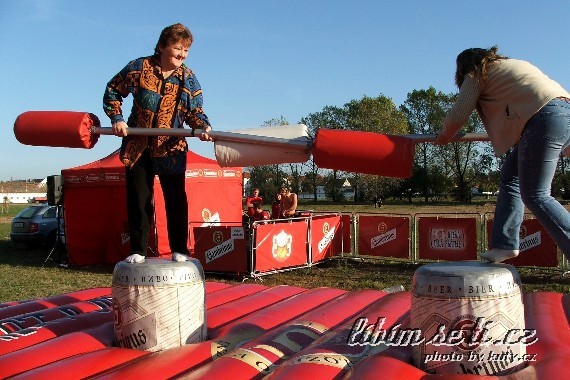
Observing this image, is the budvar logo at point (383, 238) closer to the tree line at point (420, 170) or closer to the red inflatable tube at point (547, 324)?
the red inflatable tube at point (547, 324)

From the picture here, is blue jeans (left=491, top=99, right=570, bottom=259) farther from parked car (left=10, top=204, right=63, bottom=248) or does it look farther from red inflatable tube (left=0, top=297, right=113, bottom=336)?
parked car (left=10, top=204, right=63, bottom=248)

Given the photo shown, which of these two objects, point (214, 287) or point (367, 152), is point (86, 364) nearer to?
point (367, 152)

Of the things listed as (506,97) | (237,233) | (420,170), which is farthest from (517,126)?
(420,170)

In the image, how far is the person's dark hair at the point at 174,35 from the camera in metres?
3.34

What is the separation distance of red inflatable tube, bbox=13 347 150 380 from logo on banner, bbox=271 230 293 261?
705 centimetres

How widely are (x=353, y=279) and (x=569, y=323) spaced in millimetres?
6098

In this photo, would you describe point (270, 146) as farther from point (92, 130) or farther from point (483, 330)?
point (483, 330)

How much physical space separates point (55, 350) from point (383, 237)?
8609 mm

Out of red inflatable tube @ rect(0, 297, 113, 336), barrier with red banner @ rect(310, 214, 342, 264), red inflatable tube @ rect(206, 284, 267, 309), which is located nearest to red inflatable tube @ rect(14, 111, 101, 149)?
red inflatable tube @ rect(0, 297, 113, 336)

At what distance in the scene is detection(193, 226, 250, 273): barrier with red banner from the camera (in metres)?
9.32

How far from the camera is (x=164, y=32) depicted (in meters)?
3.38

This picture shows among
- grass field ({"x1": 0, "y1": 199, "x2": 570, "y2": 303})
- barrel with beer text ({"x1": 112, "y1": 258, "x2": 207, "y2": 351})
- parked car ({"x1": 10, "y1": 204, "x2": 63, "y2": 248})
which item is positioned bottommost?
grass field ({"x1": 0, "y1": 199, "x2": 570, "y2": 303})

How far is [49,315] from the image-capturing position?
10.6 ft

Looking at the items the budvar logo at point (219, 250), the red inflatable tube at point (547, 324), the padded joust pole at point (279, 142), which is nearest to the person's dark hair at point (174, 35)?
the padded joust pole at point (279, 142)
